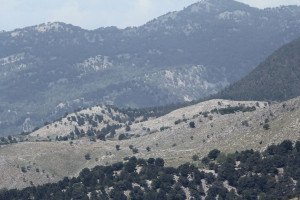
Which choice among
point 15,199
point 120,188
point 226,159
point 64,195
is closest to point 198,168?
point 226,159

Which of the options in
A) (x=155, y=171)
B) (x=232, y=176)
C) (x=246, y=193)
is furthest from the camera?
(x=155, y=171)

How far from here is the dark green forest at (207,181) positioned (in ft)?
551

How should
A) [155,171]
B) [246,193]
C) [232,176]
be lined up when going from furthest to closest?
1. [155,171]
2. [232,176]
3. [246,193]

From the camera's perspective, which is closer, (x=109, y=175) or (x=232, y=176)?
(x=232, y=176)

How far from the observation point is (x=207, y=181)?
586 ft

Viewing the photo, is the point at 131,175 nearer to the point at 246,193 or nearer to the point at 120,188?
the point at 120,188

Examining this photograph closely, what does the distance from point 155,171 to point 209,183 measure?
1734 centimetres

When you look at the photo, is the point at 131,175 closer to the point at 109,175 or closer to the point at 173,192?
the point at 109,175

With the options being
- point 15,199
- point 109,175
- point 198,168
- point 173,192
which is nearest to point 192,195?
point 173,192

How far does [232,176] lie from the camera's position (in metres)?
176

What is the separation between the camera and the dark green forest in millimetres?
168000

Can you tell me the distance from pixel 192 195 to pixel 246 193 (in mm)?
14814

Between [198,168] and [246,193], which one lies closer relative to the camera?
[246,193]

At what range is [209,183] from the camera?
178 meters
